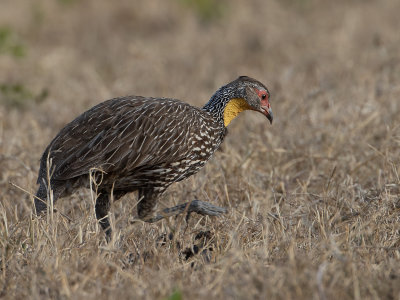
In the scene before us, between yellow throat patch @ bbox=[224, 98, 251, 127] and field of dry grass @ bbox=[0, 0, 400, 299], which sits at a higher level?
yellow throat patch @ bbox=[224, 98, 251, 127]

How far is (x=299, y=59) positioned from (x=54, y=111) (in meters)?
4.24

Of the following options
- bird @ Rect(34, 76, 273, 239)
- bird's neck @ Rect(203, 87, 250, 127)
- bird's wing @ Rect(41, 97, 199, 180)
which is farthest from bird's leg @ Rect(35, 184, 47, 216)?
bird's neck @ Rect(203, 87, 250, 127)

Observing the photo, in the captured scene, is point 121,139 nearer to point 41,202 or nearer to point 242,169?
point 41,202

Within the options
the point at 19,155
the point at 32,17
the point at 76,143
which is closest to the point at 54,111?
the point at 19,155

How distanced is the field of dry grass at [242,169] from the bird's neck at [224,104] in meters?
0.61

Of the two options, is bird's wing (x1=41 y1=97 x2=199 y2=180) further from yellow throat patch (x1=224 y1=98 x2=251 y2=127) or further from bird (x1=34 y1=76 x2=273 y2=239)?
yellow throat patch (x1=224 y1=98 x2=251 y2=127)

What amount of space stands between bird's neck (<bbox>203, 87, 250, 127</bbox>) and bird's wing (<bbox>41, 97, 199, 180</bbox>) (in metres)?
0.37

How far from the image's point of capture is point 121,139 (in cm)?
533

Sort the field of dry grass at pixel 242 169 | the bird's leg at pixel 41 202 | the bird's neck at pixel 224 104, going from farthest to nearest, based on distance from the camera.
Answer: the bird's neck at pixel 224 104 < the bird's leg at pixel 41 202 < the field of dry grass at pixel 242 169

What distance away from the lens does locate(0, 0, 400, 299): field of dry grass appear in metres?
3.94

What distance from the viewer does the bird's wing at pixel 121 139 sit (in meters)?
5.26

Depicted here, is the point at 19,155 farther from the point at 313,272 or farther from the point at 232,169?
the point at 313,272

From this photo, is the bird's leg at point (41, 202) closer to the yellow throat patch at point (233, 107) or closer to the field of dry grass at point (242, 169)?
the field of dry grass at point (242, 169)

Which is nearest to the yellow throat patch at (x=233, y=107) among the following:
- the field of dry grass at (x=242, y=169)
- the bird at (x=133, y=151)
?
the bird at (x=133, y=151)
